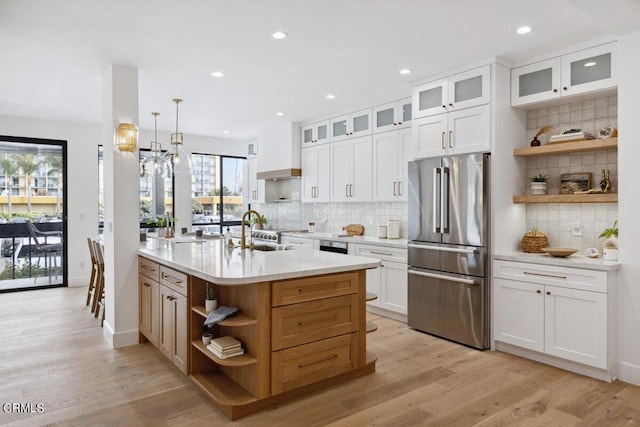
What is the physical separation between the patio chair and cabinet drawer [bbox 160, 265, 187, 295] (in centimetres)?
428

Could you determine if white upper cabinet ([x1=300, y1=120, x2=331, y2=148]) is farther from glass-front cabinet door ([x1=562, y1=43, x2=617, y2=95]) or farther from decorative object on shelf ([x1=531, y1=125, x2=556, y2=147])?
glass-front cabinet door ([x1=562, y1=43, x2=617, y2=95])

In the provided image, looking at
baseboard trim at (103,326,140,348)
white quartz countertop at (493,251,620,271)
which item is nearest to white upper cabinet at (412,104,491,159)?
white quartz countertop at (493,251,620,271)

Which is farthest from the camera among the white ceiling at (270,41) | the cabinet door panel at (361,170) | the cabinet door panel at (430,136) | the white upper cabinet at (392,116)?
the cabinet door panel at (361,170)

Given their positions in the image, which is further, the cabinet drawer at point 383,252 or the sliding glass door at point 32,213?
the sliding glass door at point 32,213

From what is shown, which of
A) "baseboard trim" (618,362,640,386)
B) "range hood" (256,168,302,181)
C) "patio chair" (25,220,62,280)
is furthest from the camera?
"range hood" (256,168,302,181)

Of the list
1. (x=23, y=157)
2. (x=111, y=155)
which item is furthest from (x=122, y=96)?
(x=23, y=157)

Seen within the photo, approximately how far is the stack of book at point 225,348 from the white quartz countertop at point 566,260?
2393mm

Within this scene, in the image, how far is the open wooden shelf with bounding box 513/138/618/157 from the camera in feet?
11.0

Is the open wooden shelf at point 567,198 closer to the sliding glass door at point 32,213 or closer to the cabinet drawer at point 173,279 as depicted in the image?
the cabinet drawer at point 173,279

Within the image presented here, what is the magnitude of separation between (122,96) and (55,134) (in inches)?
139

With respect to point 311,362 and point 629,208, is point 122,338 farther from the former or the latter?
point 629,208

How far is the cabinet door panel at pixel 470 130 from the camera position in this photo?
3873 millimetres

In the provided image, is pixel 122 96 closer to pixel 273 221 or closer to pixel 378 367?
pixel 378 367

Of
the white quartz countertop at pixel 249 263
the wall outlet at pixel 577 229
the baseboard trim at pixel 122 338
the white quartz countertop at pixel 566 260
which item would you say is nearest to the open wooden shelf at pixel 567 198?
the wall outlet at pixel 577 229
